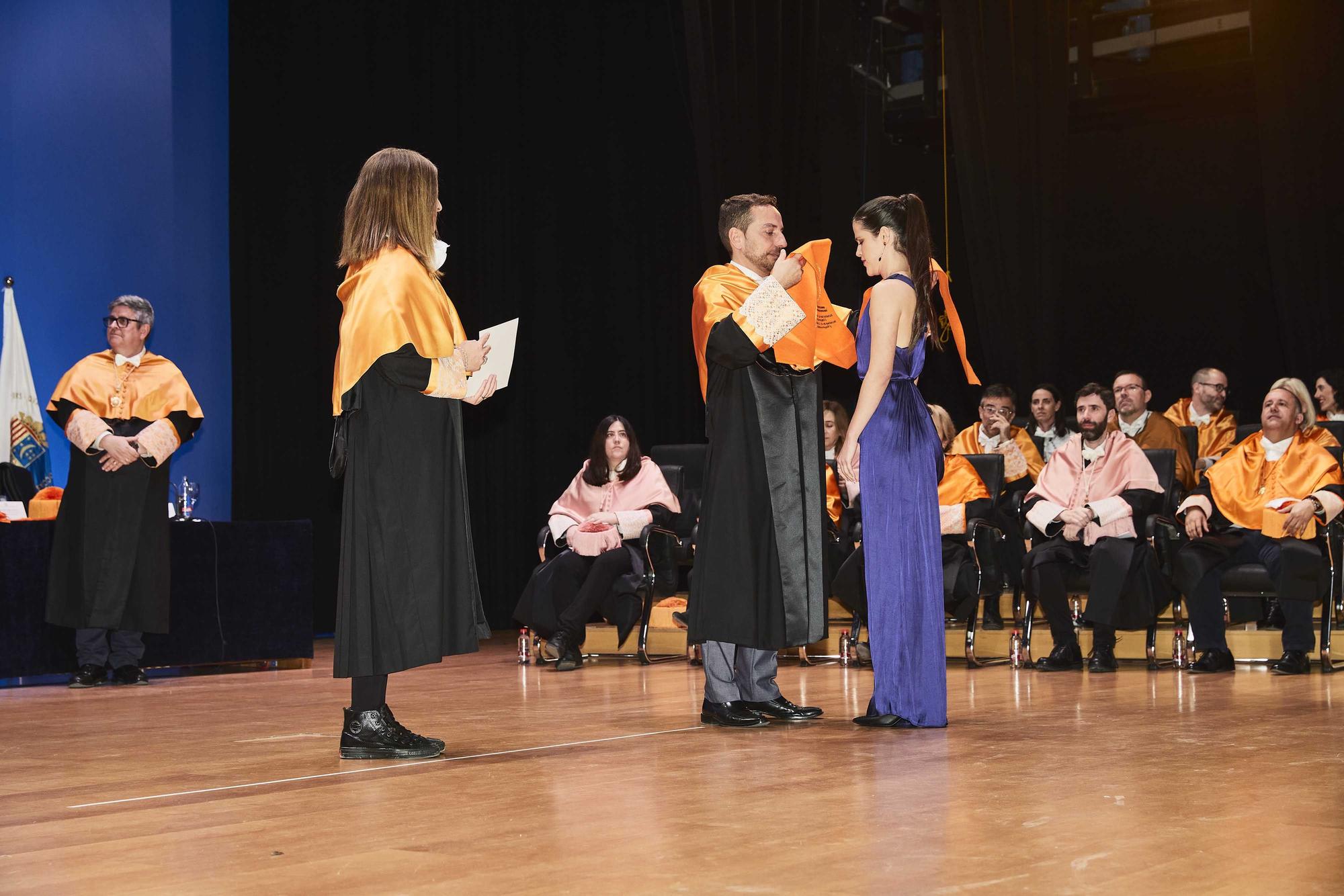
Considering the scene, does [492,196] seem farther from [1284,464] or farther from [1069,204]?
[1284,464]

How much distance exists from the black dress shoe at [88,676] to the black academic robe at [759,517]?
2.97 m

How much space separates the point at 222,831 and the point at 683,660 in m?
4.37

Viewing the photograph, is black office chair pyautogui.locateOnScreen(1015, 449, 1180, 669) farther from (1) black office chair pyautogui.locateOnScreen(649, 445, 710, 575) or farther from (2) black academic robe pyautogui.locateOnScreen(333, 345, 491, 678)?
(2) black academic robe pyautogui.locateOnScreen(333, 345, 491, 678)

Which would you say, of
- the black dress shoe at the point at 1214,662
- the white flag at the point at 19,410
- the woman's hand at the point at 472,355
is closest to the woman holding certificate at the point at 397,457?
the woman's hand at the point at 472,355

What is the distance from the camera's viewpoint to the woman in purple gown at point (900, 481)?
3949 mm

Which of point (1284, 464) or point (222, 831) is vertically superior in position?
point (1284, 464)

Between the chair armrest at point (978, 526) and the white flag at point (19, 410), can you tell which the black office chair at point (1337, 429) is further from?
the white flag at point (19, 410)

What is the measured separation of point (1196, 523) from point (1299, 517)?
399 millimetres

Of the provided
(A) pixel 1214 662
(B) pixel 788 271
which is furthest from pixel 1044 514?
(B) pixel 788 271

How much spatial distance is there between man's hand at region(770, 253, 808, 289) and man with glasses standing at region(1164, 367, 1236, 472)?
14.0 feet

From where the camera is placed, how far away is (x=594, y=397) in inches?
381

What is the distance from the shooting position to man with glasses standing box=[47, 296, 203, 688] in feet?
19.1

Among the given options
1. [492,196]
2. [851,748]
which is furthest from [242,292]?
[851,748]

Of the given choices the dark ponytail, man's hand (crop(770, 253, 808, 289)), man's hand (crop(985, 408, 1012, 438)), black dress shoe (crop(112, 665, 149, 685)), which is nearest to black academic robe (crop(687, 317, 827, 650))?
man's hand (crop(770, 253, 808, 289))
